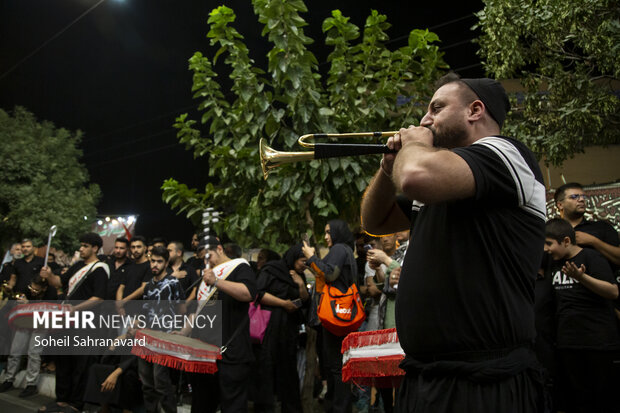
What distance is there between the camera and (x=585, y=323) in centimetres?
476

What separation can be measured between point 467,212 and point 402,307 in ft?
1.42

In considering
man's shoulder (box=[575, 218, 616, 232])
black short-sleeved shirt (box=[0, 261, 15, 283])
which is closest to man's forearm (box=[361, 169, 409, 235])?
man's shoulder (box=[575, 218, 616, 232])

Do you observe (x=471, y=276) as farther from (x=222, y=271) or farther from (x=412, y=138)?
(x=222, y=271)

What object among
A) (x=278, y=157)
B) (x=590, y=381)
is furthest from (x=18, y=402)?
(x=590, y=381)

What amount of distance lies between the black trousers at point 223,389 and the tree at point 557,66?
4.17 m

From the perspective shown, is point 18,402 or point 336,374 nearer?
point 336,374

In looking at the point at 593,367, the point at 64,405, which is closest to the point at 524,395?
the point at 593,367

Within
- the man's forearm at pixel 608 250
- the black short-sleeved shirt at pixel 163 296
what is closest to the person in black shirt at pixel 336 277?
the black short-sleeved shirt at pixel 163 296

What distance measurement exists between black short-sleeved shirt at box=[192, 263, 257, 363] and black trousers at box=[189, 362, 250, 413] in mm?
96

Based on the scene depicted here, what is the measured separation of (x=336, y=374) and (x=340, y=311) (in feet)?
2.17

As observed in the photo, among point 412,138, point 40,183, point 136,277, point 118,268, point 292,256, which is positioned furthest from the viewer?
point 40,183

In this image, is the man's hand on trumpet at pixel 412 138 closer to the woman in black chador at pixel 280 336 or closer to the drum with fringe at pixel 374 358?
the drum with fringe at pixel 374 358

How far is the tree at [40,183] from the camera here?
21.2 meters

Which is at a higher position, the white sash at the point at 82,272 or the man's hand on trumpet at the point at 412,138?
the man's hand on trumpet at the point at 412,138
